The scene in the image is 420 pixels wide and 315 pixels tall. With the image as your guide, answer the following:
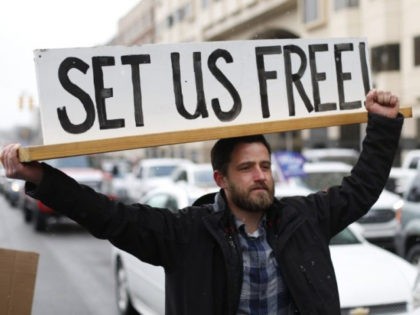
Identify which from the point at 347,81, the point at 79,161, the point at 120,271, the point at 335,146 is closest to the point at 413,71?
the point at 335,146

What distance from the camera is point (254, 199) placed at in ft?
8.21

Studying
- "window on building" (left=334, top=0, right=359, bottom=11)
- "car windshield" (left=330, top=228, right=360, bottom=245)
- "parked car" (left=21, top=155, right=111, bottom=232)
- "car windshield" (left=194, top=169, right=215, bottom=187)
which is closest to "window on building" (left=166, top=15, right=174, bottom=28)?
"window on building" (left=334, top=0, right=359, bottom=11)

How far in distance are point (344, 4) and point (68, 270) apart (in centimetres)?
2709

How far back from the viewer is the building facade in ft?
99.8

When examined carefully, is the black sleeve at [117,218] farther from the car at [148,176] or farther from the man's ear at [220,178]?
the car at [148,176]

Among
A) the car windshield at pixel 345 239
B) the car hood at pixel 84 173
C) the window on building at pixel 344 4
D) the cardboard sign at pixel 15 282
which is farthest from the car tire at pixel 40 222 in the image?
the window on building at pixel 344 4

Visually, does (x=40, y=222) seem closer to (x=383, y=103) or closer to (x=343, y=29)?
(x=383, y=103)

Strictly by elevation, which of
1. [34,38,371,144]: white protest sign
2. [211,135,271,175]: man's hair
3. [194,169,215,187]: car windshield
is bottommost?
[194,169,215,187]: car windshield

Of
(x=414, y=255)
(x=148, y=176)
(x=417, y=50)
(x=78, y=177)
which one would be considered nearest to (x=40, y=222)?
(x=78, y=177)

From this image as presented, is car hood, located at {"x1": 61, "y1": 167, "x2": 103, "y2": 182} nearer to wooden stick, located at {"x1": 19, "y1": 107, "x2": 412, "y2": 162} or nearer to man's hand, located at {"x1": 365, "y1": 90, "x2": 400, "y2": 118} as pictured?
wooden stick, located at {"x1": 19, "y1": 107, "x2": 412, "y2": 162}

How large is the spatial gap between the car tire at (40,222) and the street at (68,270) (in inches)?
7.4

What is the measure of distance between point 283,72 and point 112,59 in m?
0.74

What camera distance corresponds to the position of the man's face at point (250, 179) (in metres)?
2.51

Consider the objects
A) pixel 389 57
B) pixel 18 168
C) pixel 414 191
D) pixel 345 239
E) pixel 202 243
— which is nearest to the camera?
pixel 18 168
